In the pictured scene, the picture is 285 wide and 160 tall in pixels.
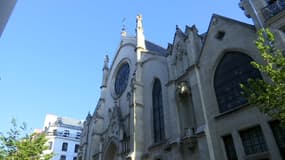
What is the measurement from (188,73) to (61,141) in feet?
123

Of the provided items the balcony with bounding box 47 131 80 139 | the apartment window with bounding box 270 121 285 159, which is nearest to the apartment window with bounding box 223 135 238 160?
the apartment window with bounding box 270 121 285 159

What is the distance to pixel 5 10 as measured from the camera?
10.7 feet

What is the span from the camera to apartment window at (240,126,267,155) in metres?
11.0

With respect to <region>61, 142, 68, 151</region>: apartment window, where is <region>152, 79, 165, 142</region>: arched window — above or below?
below

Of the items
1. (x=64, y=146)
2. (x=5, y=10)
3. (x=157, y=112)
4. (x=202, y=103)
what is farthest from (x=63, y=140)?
(x=5, y=10)

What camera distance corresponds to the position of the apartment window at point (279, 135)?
33.2 ft

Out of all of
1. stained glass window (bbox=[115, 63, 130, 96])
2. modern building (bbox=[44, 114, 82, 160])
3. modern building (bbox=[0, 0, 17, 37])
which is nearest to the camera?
modern building (bbox=[0, 0, 17, 37])

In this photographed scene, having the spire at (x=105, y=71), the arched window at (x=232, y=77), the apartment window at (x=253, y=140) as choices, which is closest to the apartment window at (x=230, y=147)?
the apartment window at (x=253, y=140)

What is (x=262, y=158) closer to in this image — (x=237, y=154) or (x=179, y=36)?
(x=237, y=154)

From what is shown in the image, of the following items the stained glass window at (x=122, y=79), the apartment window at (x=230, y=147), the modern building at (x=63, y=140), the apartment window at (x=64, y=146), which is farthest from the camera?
the apartment window at (x=64, y=146)

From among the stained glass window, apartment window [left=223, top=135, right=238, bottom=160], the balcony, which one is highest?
the stained glass window

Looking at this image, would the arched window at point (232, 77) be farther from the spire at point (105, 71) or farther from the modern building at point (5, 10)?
the spire at point (105, 71)

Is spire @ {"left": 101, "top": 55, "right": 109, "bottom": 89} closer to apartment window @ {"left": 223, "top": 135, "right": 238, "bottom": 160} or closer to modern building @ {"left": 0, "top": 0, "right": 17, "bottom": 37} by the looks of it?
apartment window @ {"left": 223, "top": 135, "right": 238, "bottom": 160}

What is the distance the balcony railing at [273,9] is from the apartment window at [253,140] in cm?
607
